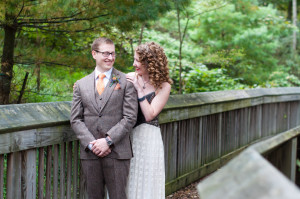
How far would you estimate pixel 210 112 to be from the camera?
540 centimetres

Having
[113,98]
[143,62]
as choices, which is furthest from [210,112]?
[113,98]

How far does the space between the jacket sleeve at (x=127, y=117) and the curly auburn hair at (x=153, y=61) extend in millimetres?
301

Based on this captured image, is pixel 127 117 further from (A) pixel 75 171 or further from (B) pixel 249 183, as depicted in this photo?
(B) pixel 249 183

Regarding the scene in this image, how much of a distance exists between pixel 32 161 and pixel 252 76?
11.1 metres

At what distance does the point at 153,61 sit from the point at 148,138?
0.69 meters

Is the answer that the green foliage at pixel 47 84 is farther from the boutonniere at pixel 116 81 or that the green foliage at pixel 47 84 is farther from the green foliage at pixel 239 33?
the green foliage at pixel 239 33

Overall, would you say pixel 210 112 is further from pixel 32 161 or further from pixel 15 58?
pixel 32 161

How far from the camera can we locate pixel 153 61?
10.7 ft

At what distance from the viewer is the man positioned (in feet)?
9.35

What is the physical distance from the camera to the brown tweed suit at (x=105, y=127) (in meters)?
2.87

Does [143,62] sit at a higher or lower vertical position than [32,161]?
higher

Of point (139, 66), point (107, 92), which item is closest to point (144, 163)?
point (107, 92)

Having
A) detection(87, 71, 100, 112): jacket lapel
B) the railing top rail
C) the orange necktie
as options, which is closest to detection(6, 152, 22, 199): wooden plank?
the railing top rail

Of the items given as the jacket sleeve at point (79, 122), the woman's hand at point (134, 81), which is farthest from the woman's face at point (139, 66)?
the jacket sleeve at point (79, 122)
